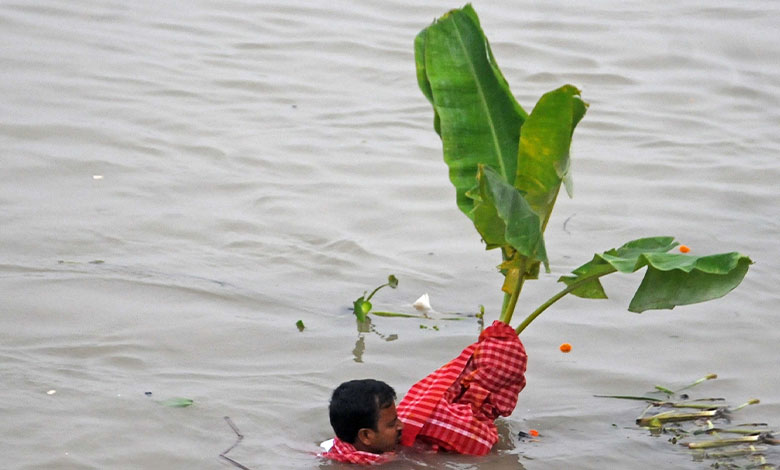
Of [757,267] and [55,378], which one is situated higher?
[757,267]

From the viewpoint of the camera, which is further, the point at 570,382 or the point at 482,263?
the point at 482,263

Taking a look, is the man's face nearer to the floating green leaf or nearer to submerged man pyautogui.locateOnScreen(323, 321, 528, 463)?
submerged man pyautogui.locateOnScreen(323, 321, 528, 463)

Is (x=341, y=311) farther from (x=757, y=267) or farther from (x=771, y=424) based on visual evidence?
(x=757, y=267)

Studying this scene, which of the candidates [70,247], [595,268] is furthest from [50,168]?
[595,268]

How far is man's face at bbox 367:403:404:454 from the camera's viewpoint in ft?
12.8

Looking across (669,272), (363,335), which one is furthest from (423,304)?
(669,272)

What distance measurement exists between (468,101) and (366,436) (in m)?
1.33

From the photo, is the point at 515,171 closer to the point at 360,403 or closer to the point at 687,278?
the point at 687,278

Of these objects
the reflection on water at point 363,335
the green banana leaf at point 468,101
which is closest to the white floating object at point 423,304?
the reflection on water at point 363,335

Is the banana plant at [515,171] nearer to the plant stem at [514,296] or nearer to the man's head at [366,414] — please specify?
the plant stem at [514,296]

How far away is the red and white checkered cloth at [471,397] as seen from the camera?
4.10 meters

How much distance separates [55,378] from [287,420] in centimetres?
99

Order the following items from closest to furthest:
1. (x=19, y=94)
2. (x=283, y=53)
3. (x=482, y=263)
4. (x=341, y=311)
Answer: (x=341, y=311), (x=482, y=263), (x=19, y=94), (x=283, y=53)

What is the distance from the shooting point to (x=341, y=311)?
17.9 feet
